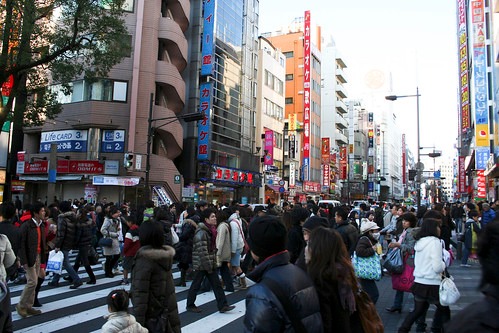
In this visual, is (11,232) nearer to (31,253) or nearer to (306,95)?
(31,253)

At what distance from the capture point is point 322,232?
10.3 feet

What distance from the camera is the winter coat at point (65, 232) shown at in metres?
8.87

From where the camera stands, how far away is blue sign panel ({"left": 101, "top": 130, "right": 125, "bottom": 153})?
27.8 m

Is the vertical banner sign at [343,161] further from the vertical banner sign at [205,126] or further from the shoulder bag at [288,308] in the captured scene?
the shoulder bag at [288,308]

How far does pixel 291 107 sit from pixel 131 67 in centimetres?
3281

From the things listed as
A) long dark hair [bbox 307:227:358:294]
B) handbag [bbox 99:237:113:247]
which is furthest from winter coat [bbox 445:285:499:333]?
handbag [bbox 99:237:113:247]

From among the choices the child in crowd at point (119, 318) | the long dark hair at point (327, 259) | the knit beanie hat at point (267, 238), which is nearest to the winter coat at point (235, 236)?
the child in crowd at point (119, 318)

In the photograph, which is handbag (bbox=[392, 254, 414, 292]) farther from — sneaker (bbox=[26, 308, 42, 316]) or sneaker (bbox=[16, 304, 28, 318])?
sneaker (bbox=[16, 304, 28, 318])

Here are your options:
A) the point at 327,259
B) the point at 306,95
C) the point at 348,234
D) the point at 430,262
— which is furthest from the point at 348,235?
the point at 306,95

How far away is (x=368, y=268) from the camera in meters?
6.18

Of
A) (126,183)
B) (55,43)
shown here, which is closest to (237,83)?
(126,183)

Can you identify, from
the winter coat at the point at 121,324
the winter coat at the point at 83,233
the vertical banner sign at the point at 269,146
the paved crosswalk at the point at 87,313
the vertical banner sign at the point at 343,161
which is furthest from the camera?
the vertical banner sign at the point at 343,161

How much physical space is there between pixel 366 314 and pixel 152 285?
95.1 inches

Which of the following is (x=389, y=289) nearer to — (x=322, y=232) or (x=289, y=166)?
(x=322, y=232)
